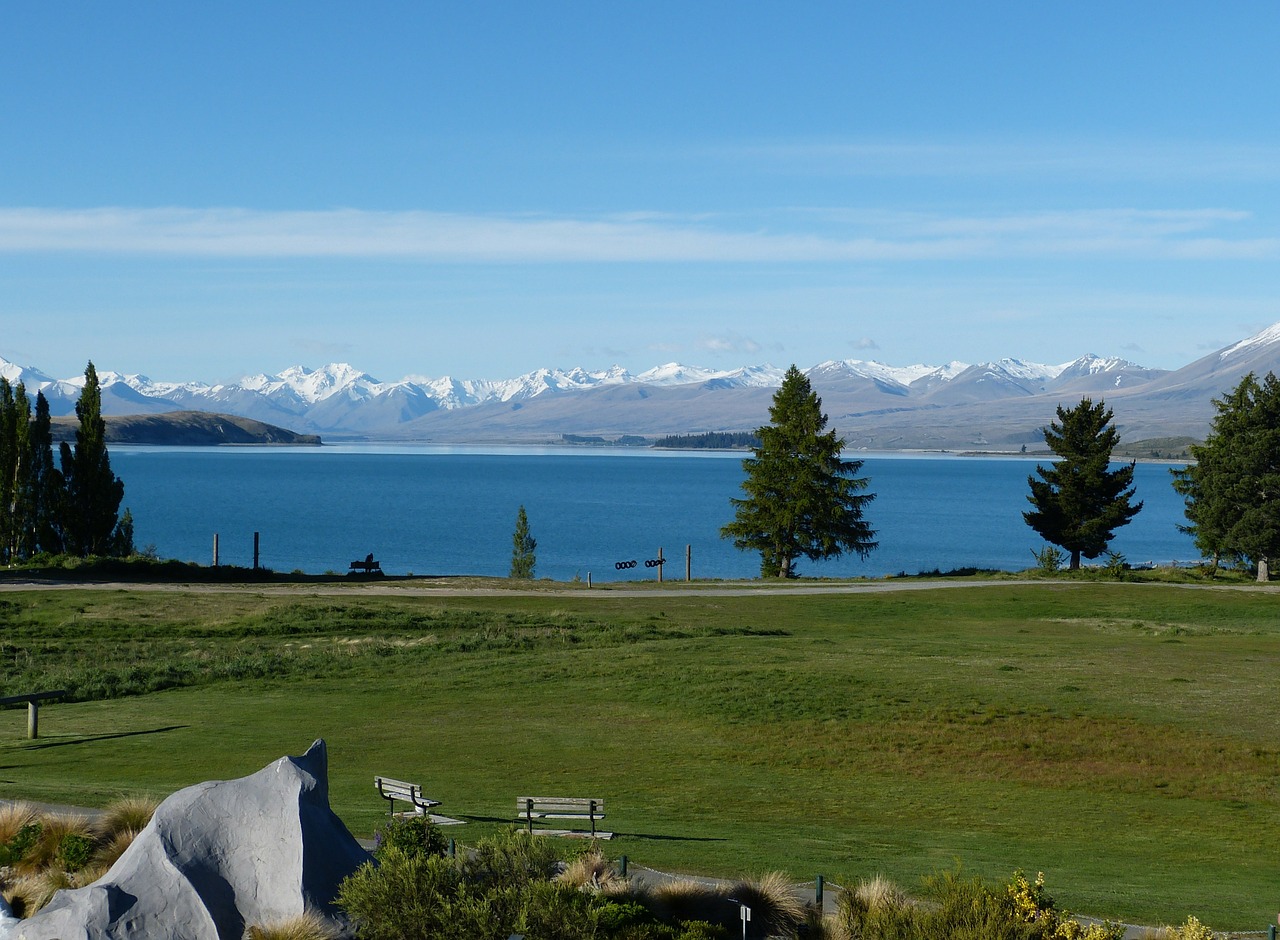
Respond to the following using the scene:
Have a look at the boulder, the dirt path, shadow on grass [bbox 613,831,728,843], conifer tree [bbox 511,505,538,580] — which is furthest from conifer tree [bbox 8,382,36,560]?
the boulder

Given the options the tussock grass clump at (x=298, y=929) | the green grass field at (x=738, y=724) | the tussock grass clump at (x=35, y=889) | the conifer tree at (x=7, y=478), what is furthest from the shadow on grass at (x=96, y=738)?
the conifer tree at (x=7, y=478)

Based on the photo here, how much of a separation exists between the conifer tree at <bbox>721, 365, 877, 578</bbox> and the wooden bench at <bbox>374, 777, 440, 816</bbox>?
4853 cm

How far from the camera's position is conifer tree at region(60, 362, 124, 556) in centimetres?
6106

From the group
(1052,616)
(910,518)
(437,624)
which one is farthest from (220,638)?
(910,518)

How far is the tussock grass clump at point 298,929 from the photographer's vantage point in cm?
1291

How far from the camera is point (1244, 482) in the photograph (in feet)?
205

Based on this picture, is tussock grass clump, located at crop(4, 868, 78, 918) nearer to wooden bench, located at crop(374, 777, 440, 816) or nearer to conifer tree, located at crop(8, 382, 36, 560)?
wooden bench, located at crop(374, 777, 440, 816)

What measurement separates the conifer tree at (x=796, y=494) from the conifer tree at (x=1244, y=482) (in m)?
17.5

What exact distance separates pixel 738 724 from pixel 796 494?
39308mm

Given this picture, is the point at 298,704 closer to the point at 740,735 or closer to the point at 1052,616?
the point at 740,735

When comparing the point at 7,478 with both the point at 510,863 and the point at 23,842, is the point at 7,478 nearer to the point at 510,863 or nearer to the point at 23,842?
the point at 23,842

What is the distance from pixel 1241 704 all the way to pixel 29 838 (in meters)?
25.5

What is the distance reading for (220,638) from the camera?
39.2 meters

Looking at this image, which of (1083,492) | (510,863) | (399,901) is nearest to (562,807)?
(510,863)
